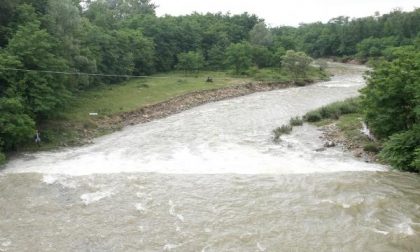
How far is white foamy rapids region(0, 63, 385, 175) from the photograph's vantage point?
22797mm

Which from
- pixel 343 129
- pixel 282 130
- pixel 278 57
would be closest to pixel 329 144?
pixel 343 129

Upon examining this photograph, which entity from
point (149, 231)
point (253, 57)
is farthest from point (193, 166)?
point (253, 57)

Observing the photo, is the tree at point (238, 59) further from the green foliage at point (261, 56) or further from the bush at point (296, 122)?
the bush at point (296, 122)

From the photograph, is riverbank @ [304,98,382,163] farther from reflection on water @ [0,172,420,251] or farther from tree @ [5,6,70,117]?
tree @ [5,6,70,117]

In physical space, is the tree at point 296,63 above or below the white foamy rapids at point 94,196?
above

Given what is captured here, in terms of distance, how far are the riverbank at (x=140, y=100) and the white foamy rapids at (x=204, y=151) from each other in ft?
5.56

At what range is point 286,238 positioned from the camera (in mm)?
15109

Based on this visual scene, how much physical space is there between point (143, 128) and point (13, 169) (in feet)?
36.8

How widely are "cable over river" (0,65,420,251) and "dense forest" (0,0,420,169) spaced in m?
3.98

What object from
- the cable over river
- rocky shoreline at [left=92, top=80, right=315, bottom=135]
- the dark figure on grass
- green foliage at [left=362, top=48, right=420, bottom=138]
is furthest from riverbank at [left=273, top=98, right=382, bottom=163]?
the dark figure on grass

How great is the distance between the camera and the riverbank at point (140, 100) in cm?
2955

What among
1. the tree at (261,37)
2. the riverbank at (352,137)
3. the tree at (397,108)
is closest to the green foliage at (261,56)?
the tree at (261,37)

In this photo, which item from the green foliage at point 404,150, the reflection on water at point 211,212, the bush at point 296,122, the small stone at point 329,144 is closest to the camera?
the reflection on water at point 211,212

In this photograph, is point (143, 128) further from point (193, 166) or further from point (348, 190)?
point (348, 190)
